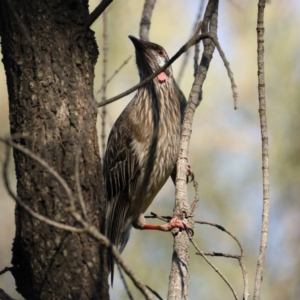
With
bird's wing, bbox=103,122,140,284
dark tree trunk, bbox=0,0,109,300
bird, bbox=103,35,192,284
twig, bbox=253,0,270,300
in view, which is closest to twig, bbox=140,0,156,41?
bird, bbox=103,35,192,284

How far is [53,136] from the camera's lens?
2.59m

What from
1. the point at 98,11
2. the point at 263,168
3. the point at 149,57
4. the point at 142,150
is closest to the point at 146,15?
the point at 149,57

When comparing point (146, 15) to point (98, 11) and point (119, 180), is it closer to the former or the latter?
point (119, 180)

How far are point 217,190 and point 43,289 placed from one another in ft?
17.6

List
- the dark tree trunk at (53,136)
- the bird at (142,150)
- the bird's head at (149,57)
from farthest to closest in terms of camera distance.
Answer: the bird's head at (149,57) < the bird at (142,150) < the dark tree trunk at (53,136)

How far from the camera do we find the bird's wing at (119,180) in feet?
15.1

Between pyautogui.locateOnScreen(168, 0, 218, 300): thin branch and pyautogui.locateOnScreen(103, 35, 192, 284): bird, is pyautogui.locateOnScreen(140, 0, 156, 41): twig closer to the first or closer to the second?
pyautogui.locateOnScreen(103, 35, 192, 284): bird

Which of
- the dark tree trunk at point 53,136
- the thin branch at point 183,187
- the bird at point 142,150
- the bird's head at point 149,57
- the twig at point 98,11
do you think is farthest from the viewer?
the bird's head at point 149,57

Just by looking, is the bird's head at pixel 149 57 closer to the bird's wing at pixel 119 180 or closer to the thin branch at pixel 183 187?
the bird's wing at pixel 119 180

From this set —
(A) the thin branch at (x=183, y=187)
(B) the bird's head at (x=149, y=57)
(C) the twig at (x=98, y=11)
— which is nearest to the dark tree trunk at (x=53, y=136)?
(C) the twig at (x=98, y=11)

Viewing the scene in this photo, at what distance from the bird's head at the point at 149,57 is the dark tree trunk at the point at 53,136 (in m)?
1.91

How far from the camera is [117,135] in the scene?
4672mm

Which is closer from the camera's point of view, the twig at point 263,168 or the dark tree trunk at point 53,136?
the dark tree trunk at point 53,136

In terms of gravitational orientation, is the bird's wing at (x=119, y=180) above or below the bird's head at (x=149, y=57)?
below
